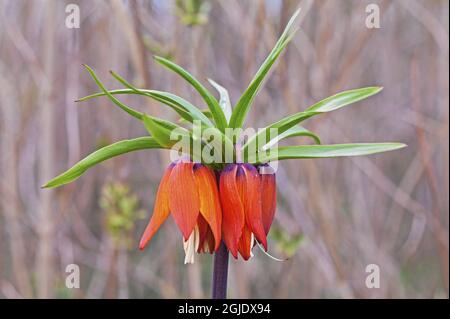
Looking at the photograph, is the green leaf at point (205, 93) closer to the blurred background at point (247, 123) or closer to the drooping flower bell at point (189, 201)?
the drooping flower bell at point (189, 201)

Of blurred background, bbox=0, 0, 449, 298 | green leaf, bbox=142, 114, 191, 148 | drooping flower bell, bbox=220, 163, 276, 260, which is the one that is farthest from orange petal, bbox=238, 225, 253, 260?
blurred background, bbox=0, 0, 449, 298

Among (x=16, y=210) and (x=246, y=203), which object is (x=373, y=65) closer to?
(x=16, y=210)

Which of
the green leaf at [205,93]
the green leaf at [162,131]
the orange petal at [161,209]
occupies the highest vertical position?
the green leaf at [205,93]

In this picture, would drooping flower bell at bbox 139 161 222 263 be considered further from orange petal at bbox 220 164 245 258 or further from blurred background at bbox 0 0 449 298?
blurred background at bbox 0 0 449 298

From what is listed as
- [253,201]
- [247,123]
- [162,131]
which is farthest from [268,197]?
[247,123]

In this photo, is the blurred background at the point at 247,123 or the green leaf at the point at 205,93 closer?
the green leaf at the point at 205,93

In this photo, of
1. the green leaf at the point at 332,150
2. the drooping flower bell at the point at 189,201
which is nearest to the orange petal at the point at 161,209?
the drooping flower bell at the point at 189,201

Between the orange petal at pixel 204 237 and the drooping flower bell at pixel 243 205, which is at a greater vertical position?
the drooping flower bell at pixel 243 205
